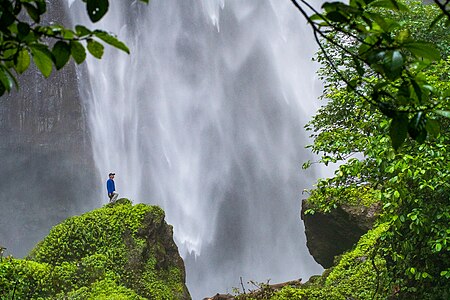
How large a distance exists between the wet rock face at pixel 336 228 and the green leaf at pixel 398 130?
365 inches

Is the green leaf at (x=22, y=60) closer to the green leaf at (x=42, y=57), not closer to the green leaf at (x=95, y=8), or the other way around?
the green leaf at (x=42, y=57)

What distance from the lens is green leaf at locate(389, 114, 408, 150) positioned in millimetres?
1146

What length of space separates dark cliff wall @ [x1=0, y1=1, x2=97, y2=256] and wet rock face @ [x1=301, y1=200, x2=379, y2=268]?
14.5m

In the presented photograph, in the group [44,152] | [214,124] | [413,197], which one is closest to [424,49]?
[413,197]

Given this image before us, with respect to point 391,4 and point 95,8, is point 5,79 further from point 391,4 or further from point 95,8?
point 391,4

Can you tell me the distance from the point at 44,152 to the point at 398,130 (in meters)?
25.0

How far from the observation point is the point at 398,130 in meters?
1.15

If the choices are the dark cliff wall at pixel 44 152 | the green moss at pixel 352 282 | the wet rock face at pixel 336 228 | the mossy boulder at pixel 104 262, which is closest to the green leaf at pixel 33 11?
the green moss at pixel 352 282

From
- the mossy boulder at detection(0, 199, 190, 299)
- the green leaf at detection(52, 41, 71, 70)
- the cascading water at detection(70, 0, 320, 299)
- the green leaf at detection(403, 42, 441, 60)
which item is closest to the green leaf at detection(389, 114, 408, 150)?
the green leaf at detection(403, 42, 441, 60)

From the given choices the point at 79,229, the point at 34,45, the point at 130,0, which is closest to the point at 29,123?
the point at 130,0

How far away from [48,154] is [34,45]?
976 inches

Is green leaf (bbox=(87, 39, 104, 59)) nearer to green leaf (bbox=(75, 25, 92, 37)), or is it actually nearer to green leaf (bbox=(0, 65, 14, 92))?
green leaf (bbox=(75, 25, 92, 37))

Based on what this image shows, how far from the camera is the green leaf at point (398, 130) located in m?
1.15

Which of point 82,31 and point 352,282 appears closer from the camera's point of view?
point 82,31
